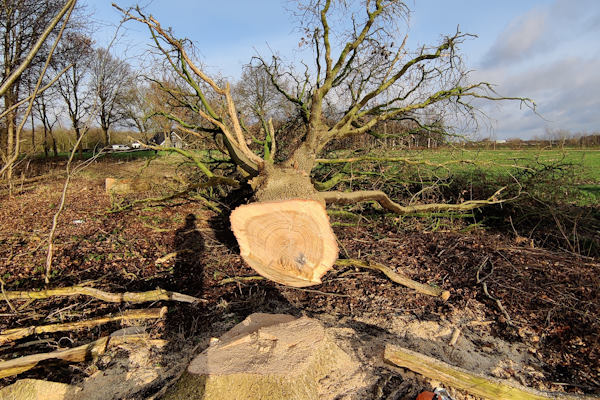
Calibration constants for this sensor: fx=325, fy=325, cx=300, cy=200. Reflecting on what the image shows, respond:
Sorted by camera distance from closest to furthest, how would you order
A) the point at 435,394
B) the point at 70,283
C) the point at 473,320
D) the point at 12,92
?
the point at 435,394 → the point at 473,320 → the point at 70,283 → the point at 12,92

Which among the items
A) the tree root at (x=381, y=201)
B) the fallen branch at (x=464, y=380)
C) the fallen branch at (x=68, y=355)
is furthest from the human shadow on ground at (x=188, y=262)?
the fallen branch at (x=464, y=380)

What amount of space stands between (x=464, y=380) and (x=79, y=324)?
3056 millimetres

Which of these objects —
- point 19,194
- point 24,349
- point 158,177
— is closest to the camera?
point 24,349

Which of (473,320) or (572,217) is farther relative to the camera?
(572,217)

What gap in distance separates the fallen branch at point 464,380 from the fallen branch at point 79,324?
2.08 m

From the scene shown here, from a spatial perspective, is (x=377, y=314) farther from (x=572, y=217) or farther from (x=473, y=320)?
(x=572, y=217)

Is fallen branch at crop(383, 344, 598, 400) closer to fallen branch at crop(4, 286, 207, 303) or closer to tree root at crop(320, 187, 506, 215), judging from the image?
fallen branch at crop(4, 286, 207, 303)

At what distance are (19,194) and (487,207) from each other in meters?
10.7

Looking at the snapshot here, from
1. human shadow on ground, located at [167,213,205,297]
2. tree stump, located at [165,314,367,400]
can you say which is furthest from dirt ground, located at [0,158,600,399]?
tree stump, located at [165,314,367,400]

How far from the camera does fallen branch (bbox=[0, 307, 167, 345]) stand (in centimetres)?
268

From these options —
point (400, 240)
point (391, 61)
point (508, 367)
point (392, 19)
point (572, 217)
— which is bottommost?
point (508, 367)

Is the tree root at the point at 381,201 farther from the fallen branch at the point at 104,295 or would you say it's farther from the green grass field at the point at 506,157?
the fallen branch at the point at 104,295

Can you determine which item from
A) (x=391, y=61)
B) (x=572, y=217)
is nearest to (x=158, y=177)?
(x=391, y=61)

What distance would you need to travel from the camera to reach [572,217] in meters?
4.61
